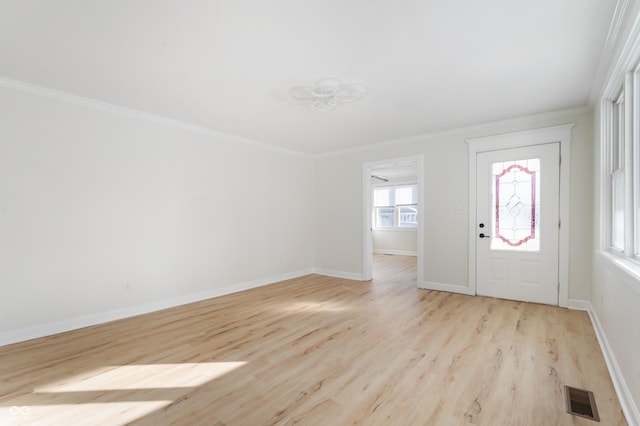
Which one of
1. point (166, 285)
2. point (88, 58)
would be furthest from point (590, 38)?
point (166, 285)

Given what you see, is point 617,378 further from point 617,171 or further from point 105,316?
point 105,316

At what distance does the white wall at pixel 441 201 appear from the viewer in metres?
3.78

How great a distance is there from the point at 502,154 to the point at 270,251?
13.3 feet

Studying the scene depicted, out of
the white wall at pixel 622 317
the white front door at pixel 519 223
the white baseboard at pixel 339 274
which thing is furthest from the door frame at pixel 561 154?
the white baseboard at pixel 339 274

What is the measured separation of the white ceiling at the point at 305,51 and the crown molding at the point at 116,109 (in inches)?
3.9

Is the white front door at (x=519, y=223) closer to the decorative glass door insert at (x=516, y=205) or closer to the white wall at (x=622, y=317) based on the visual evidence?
the decorative glass door insert at (x=516, y=205)

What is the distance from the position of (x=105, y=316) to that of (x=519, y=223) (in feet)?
18.0

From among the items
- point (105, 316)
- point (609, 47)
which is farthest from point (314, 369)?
point (609, 47)

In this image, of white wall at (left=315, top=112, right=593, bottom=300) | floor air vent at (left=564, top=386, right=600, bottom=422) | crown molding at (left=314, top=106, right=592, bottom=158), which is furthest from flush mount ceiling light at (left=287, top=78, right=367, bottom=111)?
floor air vent at (left=564, top=386, right=600, bottom=422)

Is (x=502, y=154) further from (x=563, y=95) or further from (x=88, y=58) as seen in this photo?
(x=88, y=58)

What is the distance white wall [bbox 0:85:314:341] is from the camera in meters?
3.01

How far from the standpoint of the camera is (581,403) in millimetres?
1972

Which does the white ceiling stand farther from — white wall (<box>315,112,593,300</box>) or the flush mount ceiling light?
white wall (<box>315,112,593,300</box>)

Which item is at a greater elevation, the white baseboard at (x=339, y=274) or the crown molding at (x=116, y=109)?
the crown molding at (x=116, y=109)
